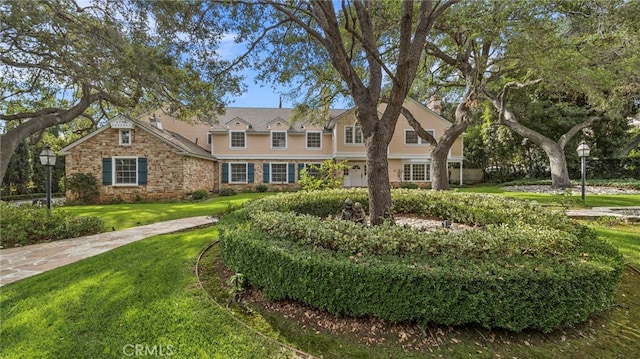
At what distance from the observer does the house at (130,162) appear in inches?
569

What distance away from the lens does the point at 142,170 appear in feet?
48.4

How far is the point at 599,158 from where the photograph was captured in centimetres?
2091

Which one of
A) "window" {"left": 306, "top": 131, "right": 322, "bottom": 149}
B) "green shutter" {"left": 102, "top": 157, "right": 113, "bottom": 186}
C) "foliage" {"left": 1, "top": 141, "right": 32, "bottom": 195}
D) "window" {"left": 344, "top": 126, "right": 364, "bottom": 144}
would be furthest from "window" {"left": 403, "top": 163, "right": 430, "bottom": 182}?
"foliage" {"left": 1, "top": 141, "right": 32, "bottom": 195}

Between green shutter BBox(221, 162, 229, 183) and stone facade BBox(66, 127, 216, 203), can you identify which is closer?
stone facade BBox(66, 127, 216, 203)

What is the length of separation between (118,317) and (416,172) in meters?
20.3

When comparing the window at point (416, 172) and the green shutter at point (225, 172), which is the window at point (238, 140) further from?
the window at point (416, 172)

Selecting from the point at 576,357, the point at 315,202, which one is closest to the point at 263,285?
the point at 576,357

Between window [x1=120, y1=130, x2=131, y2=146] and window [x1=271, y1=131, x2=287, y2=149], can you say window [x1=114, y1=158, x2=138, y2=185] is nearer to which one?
window [x1=120, y1=130, x2=131, y2=146]

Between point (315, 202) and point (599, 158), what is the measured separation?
25640 mm

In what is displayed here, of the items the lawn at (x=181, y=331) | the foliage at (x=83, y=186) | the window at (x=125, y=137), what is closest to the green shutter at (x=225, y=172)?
the window at (x=125, y=137)

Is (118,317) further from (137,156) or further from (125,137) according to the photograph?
(125,137)

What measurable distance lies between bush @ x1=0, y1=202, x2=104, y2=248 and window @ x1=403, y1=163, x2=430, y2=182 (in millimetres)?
18439

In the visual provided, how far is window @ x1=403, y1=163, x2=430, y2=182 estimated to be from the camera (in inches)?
812

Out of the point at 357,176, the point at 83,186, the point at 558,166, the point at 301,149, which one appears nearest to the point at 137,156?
the point at 83,186
